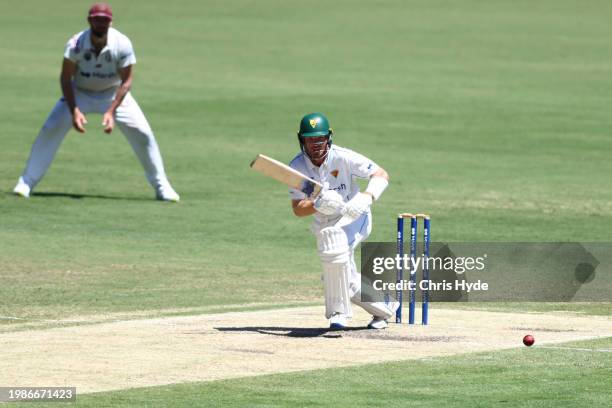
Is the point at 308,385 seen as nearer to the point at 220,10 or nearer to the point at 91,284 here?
the point at 91,284

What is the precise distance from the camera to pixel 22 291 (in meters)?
14.4

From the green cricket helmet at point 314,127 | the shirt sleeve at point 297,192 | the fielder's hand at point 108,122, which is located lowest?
the shirt sleeve at point 297,192

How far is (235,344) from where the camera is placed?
11.2 meters

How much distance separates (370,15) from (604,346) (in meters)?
40.8

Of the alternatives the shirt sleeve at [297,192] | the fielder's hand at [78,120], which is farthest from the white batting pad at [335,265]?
the fielder's hand at [78,120]

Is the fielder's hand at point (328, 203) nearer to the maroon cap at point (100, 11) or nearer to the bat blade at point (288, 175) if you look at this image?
the bat blade at point (288, 175)

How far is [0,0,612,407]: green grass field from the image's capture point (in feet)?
34.4

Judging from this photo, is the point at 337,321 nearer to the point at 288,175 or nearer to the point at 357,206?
the point at 357,206

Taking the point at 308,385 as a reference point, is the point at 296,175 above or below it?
above

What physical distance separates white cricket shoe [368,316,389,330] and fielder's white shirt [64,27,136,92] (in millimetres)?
8698

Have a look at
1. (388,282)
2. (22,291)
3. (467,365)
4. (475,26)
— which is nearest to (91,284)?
(22,291)

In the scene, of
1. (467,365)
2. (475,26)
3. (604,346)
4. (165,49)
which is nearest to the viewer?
(467,365)

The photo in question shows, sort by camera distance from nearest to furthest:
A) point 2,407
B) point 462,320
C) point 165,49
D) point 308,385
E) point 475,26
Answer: point 2,407, point 308,385, point 462,320, point 165,49, point 475,26

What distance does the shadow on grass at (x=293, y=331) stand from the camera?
1174 centimetres
